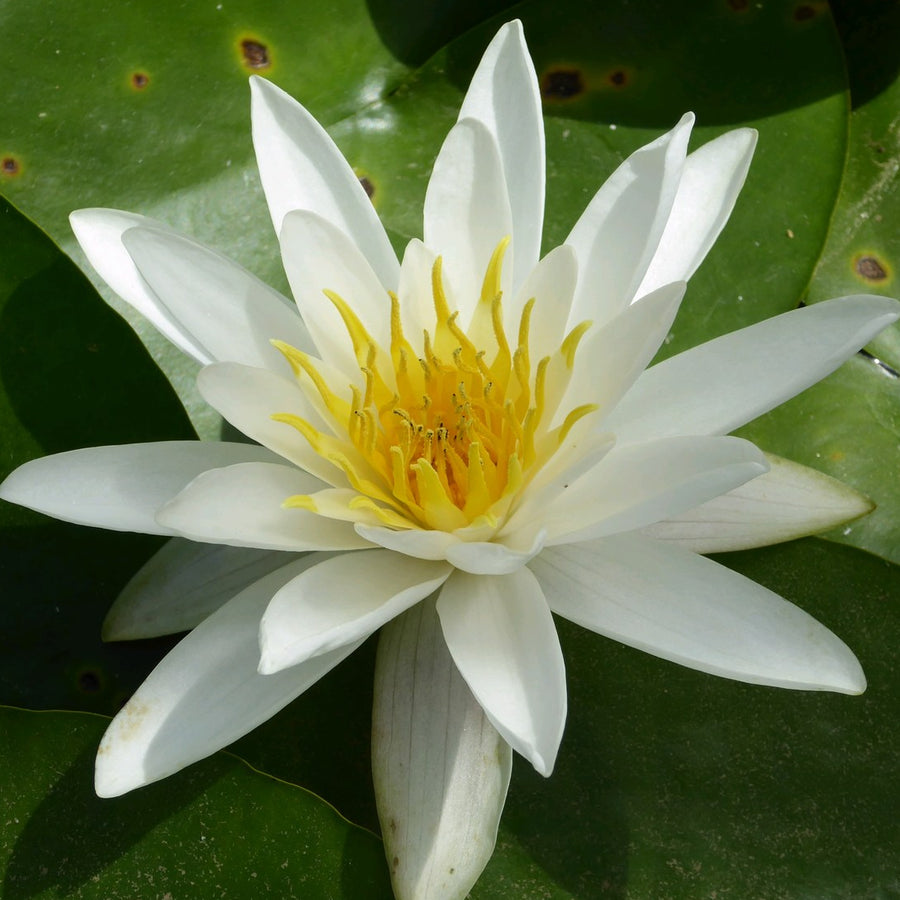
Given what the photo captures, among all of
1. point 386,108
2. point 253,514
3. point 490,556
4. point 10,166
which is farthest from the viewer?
point 386,108

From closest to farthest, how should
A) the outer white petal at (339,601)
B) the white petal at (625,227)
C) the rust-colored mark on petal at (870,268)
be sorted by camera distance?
the outer white petal at (339,601) → the white petal at (625,227) → the rust-colored mark on petal at (870,268)

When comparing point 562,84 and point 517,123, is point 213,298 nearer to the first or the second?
point 517,123

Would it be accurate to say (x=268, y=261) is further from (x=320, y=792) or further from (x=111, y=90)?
(x=320, y=792)

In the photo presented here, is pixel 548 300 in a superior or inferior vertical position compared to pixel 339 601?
superior

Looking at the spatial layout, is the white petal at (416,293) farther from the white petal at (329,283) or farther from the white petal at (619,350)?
the white petal at (619,350)

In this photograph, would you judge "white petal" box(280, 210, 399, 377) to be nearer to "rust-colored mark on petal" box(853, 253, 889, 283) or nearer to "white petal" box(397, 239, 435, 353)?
"white petal" box(397, 239, 435, 353)

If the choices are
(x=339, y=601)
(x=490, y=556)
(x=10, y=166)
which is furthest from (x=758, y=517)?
(x=10, y=166)

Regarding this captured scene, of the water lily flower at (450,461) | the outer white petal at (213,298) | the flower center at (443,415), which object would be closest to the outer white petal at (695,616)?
the water lily flower at (450,461)
